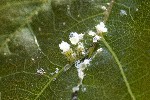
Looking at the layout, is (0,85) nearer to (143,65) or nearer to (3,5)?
(3,5)

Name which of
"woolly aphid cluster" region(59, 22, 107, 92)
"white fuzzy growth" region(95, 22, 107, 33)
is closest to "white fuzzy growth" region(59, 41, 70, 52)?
"woolly aphid cluster" region(59, 22, 107, 92)

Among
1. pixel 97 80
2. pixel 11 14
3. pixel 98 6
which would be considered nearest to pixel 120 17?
pixel 98 6

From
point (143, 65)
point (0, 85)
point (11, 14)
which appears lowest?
point (143, 65)

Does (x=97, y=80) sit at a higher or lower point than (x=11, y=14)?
lower

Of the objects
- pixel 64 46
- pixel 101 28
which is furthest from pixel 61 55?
pixel 101 28

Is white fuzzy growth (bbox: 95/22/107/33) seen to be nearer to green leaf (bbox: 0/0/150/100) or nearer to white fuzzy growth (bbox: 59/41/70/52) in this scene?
green leaf (bbox: 0/0/150/100)

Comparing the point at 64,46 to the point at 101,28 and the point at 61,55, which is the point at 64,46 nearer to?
the point at 61,55
